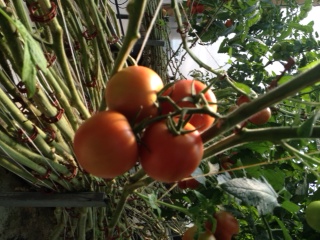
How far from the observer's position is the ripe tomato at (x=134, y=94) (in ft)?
0.96

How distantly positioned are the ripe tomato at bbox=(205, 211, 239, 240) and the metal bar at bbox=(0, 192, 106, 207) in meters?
0.20

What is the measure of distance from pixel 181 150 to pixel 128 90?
66mm

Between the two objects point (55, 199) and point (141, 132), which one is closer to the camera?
point (141, 132)

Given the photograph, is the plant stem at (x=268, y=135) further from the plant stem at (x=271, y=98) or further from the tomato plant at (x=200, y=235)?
the tomato plant at (x=200, y=235)

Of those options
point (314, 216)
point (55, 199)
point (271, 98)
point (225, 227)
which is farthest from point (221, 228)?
point (271, 98)

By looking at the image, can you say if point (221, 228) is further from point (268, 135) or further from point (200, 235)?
point (268, 135)

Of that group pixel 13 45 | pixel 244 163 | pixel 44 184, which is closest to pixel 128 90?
pixel 13 45

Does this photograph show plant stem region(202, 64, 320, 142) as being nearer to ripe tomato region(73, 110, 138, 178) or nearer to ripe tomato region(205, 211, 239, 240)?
ripe tomato region(73, 110, 138, 178)

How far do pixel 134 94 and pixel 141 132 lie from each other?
0.12 ft

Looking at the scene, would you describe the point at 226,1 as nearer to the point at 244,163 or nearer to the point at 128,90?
the point at 244,163

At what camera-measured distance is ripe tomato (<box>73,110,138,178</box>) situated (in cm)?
28

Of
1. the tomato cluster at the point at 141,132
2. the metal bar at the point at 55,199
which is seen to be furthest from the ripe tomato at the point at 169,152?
the metal bar at the point at 55,199

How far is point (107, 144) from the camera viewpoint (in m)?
0.28

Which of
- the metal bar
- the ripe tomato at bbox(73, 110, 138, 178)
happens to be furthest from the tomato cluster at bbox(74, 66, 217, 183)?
the metal bar
